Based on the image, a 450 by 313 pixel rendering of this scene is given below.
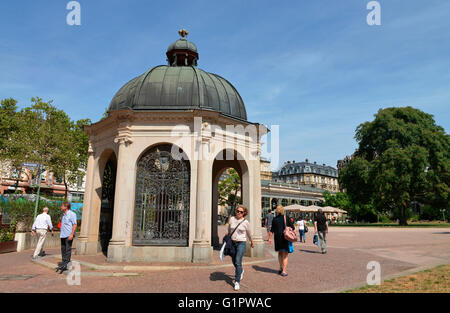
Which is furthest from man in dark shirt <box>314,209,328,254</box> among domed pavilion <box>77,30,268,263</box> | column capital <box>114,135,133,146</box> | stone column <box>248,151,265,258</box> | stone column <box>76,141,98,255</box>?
stone column <box>76,141,98,255</box>

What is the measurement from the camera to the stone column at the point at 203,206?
1004cm

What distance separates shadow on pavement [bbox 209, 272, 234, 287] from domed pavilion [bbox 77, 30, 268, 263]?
172cm

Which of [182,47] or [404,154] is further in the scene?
[404,154]

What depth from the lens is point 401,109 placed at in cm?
4525

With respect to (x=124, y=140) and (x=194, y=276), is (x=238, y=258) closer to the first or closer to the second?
(x=194, y=276)

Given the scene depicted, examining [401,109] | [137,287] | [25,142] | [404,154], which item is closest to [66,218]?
[137,287]

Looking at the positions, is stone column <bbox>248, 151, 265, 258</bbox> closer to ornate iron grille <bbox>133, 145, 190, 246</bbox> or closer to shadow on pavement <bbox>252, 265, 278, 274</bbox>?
shadow on pavement <bbox>252, 265, 278, 274</bbox>

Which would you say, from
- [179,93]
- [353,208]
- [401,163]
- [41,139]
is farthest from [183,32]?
[353,208]

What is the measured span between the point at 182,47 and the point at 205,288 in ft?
38.8

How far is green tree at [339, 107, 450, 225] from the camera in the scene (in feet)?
127

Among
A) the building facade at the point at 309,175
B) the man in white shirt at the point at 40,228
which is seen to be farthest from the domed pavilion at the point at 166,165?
the building facade at the point at 309,175

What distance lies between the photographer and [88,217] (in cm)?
1258
